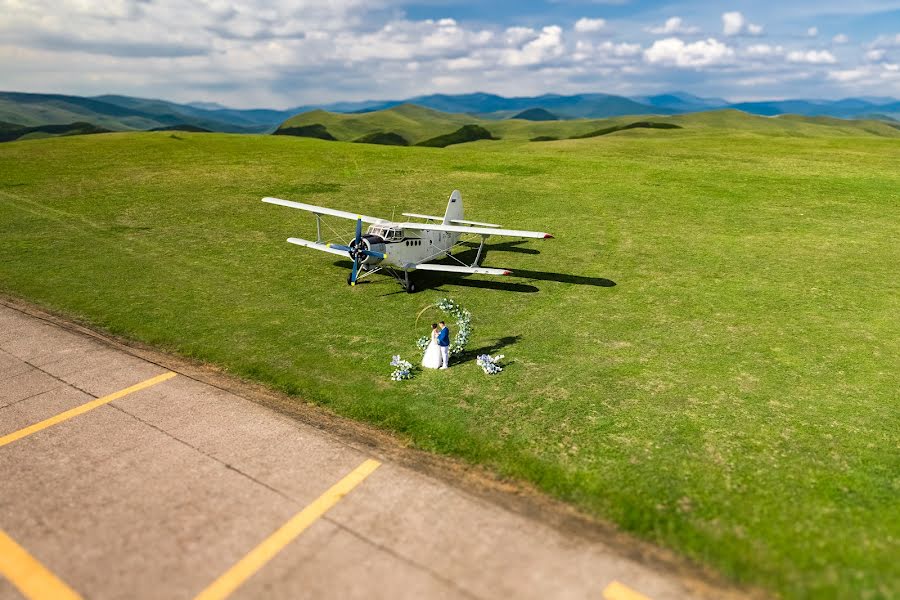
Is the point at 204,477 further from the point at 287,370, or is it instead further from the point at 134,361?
the point at 134,361

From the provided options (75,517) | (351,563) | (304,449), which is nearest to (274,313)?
(304,449)

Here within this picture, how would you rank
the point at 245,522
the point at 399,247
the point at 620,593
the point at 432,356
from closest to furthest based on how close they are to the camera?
the point at 620,593 < the point at 245,522 < the point at 432,356 < the point at 399,247

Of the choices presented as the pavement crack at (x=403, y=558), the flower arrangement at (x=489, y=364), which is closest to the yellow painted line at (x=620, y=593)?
the pavement crack at (x=403, y=558)

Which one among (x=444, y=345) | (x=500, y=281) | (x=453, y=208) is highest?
(x=453, y=208)

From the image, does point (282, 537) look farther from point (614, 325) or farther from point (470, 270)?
point (614, 325)

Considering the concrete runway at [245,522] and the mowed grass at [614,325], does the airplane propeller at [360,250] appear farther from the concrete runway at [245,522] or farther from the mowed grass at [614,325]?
the concrete runway at [245,522]

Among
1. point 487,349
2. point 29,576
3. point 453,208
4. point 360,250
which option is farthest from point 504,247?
point 29,576
